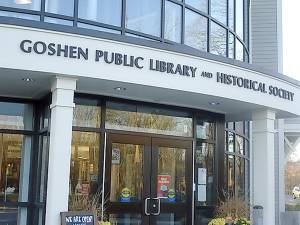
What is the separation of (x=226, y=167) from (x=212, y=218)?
194 centimetres

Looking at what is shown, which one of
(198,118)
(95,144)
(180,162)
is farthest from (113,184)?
(198,118)

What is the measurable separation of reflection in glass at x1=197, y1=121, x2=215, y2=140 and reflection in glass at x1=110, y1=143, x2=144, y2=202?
184 cm

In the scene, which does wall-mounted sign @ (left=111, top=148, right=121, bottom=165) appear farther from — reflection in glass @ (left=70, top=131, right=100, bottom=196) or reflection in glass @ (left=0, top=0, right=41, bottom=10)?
reflection in glass @ (left=0, top=0, right=41, bottom=10)

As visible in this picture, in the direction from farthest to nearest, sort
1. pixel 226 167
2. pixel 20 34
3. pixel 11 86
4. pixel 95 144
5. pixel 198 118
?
pixel 226 167 → pixel 198 118 → pixel 95 144 → pixel 11 86 → pixel 20 34

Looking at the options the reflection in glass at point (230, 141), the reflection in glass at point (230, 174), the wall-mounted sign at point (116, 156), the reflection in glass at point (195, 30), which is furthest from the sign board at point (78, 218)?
the reflection in glass at point (230, 141)

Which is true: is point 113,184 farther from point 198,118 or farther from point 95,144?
point 198,118

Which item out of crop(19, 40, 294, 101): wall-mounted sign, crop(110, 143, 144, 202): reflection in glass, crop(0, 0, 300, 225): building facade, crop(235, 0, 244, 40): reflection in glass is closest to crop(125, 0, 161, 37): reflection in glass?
crop(0, 0, 300, 225): building facade

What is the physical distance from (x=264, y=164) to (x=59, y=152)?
5441 mm

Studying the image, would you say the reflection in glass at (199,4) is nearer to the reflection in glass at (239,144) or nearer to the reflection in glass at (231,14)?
the reflection in glass at (231,14)

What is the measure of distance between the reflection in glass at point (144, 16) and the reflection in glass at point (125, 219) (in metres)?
4.13

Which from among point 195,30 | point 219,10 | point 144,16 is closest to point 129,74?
point 144,16

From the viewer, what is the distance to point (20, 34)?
902 cm

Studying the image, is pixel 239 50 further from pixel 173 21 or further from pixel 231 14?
pixel 173 21

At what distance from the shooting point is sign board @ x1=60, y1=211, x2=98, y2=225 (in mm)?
9208
